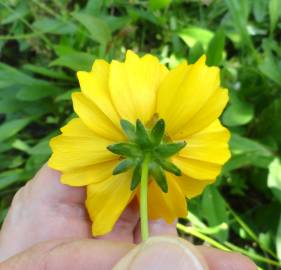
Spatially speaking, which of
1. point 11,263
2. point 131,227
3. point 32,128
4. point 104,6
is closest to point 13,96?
point 32,128

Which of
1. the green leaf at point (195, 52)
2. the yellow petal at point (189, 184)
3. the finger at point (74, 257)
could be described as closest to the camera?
the finger at point (74, 257)

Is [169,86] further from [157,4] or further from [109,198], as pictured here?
[157,4]

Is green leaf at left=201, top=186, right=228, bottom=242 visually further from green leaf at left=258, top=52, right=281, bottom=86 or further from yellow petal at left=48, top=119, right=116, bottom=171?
yellow petal at left=48, top=119, right=116, bottom=171

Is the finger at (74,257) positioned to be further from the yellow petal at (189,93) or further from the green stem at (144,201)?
the yellow petal at (189,93)

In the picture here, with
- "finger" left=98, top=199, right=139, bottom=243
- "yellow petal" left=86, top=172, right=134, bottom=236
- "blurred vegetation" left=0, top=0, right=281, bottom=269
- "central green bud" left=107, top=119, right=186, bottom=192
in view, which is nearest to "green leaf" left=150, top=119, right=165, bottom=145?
"central green bud" left=107, top=119, right=186, bottom=192

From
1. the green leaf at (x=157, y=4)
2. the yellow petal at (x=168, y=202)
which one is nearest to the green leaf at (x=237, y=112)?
the green leaf at (x=157, y=4)
